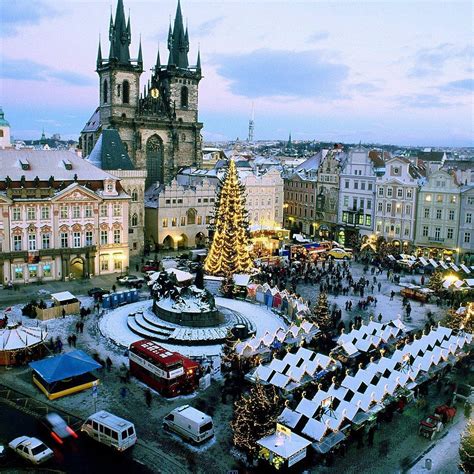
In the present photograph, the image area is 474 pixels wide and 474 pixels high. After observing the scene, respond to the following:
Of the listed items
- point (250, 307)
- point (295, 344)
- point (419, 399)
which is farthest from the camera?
point (250, 307)

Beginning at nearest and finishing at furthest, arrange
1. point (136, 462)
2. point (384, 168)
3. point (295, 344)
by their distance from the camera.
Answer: point (136, 462), point (295, 344), point (384, 168)

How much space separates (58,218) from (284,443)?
3433cm

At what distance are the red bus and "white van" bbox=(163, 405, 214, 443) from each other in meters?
3.27

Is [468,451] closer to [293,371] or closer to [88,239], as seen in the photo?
[293,371]

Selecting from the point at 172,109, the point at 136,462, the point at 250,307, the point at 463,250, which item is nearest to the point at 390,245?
the point at 463,250

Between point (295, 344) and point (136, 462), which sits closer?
point (136, 462)

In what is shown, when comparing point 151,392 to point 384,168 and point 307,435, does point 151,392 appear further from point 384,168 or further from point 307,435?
point 384,168

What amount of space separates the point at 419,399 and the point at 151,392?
13189mm

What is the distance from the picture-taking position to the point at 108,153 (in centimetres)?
5950

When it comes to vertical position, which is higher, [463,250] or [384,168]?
[384,168]

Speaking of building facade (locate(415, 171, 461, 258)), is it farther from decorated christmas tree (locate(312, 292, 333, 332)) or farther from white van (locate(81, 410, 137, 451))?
white van (locate(81, 410, 137, 451))

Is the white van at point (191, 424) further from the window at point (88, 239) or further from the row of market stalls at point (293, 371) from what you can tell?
the window at point (88, 239)

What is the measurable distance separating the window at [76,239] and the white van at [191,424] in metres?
30.0

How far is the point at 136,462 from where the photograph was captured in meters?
21.4
